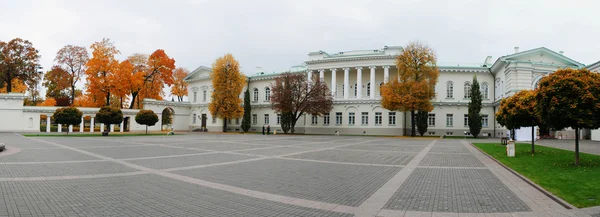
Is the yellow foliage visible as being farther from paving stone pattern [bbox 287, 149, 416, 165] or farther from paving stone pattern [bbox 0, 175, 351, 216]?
paving stone pattern [bbox 0, 175, 351, 216]

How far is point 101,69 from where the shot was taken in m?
46.4

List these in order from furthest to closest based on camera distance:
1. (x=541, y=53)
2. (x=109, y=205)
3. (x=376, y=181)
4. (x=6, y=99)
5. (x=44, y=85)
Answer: (x=44, y=85)
(x=6, y=99)
(x=541, y=53)
(x=376, y=181)
(x=109, y=205)

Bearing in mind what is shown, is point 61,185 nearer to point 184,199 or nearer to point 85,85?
point 184,199

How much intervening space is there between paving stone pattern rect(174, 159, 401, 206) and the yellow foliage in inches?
1560

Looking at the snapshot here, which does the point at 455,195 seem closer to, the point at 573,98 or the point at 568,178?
the point at 568,178

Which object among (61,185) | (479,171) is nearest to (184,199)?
(61,185)

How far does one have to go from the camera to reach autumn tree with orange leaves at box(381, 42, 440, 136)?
39.5 meters

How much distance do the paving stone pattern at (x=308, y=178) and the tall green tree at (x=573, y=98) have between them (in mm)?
6573

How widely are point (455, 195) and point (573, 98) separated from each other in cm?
793

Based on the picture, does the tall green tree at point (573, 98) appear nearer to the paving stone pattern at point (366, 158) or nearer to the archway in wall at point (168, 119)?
the paving stone pattern at point (366, 158)

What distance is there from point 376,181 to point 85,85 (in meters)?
51.9

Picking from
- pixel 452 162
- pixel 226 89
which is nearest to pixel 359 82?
pixel 226 89

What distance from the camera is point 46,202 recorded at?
6.48m

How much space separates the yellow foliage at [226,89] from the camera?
2021 inches
